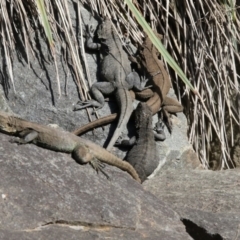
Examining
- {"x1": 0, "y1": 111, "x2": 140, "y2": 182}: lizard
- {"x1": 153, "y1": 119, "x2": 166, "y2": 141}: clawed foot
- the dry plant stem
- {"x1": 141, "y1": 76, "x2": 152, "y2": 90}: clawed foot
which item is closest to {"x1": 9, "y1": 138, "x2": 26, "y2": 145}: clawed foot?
{"x1": 0, "y1": 111, "x2": 140, "y2": 182}: lizard

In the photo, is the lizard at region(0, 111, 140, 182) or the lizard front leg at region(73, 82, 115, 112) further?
the lizard front leg at region(73, 82, 115, 112)

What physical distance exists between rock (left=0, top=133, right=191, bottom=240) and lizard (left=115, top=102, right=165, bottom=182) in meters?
1.29

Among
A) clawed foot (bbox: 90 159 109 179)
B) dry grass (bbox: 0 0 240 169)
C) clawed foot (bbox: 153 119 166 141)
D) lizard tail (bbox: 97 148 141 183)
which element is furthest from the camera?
dry grass (bbox: 0 0 240 169)

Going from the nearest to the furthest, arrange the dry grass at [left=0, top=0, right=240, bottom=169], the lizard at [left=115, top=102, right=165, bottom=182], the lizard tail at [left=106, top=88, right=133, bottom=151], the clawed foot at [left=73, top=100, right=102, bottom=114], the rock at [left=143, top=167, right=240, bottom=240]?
1. the rock at [left=143, top=167, right=240, bottom=240]
2. the lizard at [left=115, top=102, right=165, bottom=182]
3. the lizard tail at [left=106, top=88, right=133, bottom=151]
4. the clawed foot at [left=73, top=100, right=102, bottom=114]
5. the dry grass at [left=0, top=0, right=240, bottom=169]

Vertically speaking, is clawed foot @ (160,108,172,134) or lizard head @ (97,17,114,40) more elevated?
lizard head @ (97,17,114,40)

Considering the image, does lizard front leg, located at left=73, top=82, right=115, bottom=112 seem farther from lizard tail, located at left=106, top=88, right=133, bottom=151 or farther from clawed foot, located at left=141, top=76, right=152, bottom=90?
clawed foot, located at left=141, top=76, right=152, bottom=90

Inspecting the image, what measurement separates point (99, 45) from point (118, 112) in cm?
82

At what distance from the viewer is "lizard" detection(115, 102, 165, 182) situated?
648cm

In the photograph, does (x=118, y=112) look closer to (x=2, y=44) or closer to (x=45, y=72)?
(x=45, y=72)

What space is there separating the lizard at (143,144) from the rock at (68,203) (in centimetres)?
129

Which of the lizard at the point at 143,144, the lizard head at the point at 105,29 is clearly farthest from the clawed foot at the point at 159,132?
the lizard head at the point at 105,29

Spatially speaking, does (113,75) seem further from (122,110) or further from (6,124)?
(6,124)

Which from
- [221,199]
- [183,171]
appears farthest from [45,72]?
[221,199]

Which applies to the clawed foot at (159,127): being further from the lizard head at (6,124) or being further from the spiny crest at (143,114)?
the lizard head at (6,124)
